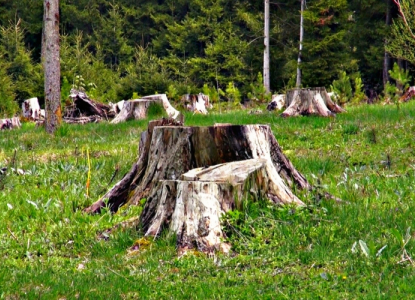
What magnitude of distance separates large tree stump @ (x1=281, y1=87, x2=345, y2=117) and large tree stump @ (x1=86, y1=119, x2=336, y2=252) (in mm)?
6663

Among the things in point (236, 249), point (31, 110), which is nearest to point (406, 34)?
point (236, 249)

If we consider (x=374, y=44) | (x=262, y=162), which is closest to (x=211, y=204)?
(x=262, y=162)

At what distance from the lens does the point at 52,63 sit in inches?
458

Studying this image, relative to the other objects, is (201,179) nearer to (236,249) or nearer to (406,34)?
(236,249)

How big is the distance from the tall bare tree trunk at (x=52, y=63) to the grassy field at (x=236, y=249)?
4751 millimetres

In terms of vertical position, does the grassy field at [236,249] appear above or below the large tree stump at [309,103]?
below

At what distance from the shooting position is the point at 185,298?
341 cm

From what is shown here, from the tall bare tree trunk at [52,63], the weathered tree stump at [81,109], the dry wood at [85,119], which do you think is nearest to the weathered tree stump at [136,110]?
the dry wood at [85,119]

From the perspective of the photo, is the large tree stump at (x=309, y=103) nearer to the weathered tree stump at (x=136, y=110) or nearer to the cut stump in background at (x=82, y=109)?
the weathered tree stump at (x=136, y=110)

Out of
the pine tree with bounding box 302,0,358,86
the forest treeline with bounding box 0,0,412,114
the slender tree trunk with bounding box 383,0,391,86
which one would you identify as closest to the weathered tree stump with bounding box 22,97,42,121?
the forest treeline with bounding box 0,0,412,114

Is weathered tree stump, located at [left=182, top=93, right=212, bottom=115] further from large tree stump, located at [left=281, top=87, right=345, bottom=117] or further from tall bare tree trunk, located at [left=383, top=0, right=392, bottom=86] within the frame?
tall bare tree trunk, located at [left=383, top=0, right=392, bottom=86]

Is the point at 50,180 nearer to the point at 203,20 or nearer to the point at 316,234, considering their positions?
the point at 316,234

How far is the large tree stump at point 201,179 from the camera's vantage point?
4.36 m

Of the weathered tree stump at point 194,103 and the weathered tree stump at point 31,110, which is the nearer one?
the weathered tree stump at point 194,103
